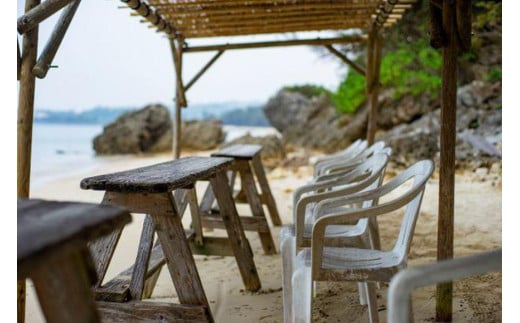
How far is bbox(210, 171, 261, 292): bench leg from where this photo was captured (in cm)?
334

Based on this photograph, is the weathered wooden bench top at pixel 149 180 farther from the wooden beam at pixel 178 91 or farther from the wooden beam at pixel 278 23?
the wooden beam at pixel 178 91

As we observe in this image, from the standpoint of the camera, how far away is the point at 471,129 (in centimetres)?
821

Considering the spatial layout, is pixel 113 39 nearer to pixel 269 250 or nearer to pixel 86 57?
pixel 86 57

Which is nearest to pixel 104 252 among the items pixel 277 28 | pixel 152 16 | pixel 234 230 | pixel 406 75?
pixel 234 230

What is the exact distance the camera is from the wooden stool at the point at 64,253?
1.06m

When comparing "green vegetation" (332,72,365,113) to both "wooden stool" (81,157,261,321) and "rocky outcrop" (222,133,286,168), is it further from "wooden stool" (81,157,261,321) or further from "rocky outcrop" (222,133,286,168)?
"wooden stool" (81,157,261,321)

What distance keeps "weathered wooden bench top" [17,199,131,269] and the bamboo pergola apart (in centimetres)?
122

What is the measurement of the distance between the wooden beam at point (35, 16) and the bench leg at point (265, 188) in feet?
9.71

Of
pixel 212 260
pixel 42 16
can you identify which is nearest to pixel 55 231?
pixel 42 16

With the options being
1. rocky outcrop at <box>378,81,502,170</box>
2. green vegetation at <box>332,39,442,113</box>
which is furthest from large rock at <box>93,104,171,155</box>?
rocky outcrop at <box>378,81,502,170</box>

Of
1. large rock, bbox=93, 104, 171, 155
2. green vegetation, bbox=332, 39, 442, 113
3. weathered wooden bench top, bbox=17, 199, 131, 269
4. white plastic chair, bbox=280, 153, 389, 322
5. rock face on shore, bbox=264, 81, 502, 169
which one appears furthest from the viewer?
large rock, bbox=93, 104, 171, 155

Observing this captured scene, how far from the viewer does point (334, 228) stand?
9.96 feet

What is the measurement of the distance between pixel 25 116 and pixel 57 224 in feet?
4.81

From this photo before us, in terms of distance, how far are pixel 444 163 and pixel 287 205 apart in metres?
4.13
